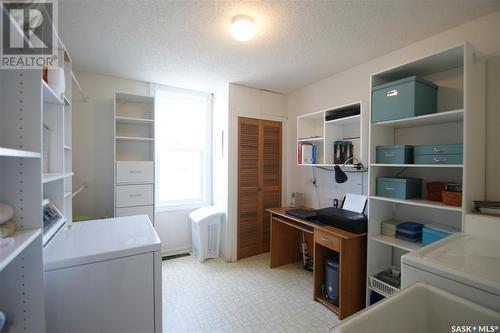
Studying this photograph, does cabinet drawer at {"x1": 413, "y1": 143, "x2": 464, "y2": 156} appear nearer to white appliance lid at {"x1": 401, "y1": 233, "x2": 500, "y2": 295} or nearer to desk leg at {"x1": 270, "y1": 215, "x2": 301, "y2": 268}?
white appliance lid at {"x1": 401, "y1": 233, "x2": 500, "y2": 295}

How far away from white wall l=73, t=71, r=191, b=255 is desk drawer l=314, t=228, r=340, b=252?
2614mm

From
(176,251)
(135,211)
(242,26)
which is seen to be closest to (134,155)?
(135,211)

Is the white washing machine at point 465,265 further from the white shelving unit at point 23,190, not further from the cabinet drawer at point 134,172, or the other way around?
the cabinet drawer at point 134,172

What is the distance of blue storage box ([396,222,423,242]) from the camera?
1.89 m

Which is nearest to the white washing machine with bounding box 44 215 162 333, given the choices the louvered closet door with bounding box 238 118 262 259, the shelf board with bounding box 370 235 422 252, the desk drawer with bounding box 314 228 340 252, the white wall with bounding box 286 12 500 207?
the desk drawer with bounding box 314 228 340 252

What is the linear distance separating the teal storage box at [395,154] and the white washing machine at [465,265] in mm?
579

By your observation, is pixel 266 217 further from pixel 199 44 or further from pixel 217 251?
pixel 199 44

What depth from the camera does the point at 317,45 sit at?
2.14m

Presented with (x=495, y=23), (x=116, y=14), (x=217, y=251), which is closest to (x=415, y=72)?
(x=495, y=23)

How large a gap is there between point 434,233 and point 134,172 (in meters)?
3.05

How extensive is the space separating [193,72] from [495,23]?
2.74m

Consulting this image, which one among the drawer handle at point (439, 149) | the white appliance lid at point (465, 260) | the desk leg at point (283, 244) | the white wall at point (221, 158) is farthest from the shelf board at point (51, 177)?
the drawer handle at point (439, 149)

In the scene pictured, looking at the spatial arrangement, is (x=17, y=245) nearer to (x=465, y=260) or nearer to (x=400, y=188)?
(x=465, y=260)

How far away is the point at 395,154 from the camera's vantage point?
1902 mm
